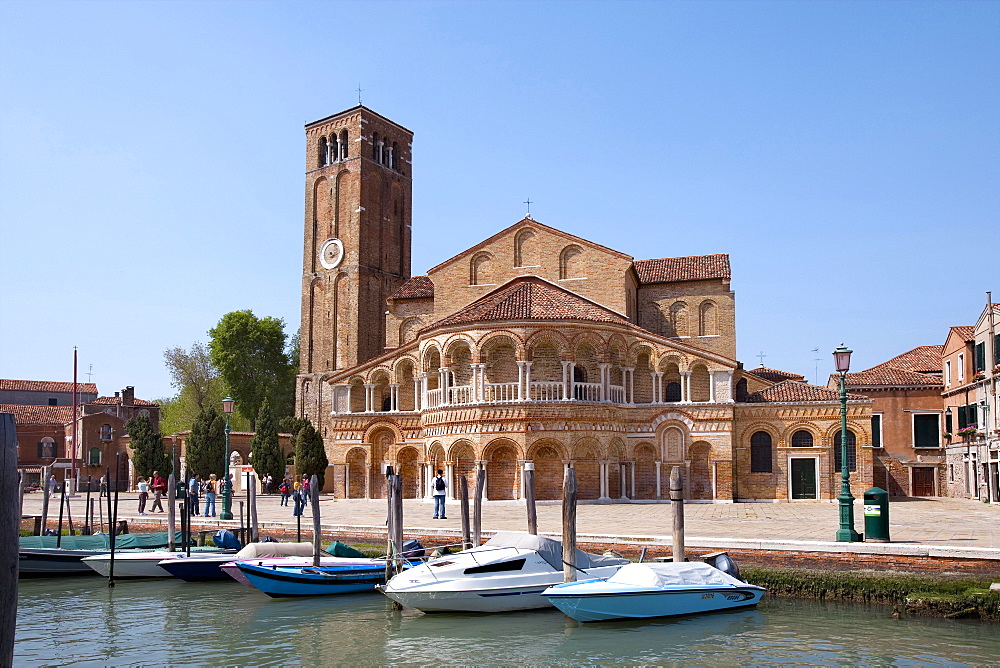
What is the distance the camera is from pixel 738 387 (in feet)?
120

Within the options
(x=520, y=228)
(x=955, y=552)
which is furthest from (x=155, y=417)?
(x=955, y=552)

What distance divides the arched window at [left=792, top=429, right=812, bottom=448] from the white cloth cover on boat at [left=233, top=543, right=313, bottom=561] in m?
21.8

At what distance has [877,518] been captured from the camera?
1614cm

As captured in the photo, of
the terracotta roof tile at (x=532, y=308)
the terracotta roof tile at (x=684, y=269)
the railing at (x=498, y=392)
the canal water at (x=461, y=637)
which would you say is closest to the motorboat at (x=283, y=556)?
the canal water at (x=461, y=637)

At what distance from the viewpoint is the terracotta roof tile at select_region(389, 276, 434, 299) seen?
136 feet

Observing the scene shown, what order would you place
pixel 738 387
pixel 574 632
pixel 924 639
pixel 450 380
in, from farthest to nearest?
pixel 738 387 → pixel 450 380 → pixel 574 632 → pixel 924 639

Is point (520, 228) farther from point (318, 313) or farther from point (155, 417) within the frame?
point (155, 417)

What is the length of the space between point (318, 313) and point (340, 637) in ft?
Result: 119

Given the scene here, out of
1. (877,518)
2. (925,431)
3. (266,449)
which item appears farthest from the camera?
(266,449)

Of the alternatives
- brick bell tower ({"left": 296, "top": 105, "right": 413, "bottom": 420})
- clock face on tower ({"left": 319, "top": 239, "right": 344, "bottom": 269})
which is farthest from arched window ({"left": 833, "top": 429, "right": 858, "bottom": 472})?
clock face on tower ({"left": 319, "top": 239, "right": 344, "bottom": 269})

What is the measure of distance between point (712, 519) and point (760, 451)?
11501 millimetres

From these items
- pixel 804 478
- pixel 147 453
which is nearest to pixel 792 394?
pixel 804 478

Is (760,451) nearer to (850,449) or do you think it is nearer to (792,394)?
(792,394)

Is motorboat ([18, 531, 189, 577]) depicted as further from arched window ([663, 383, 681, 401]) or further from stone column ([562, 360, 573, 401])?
arched window ([663, 383, 681, 401])
